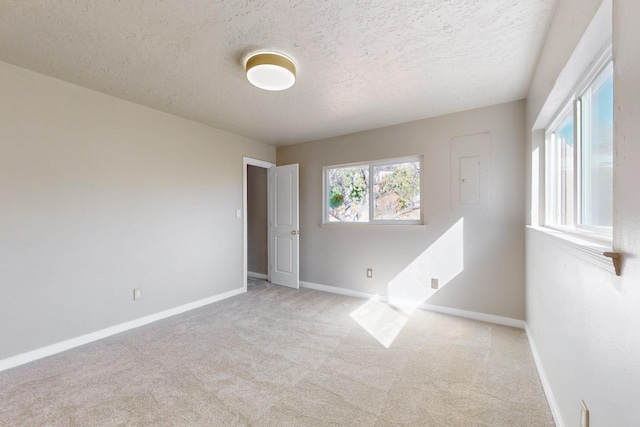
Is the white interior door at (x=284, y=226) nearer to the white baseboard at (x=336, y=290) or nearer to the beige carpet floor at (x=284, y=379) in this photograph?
the white baseboard at (x=336, y=290)

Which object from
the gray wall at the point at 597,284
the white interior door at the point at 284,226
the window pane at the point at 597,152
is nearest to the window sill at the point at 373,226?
the white interior door at the point at 284,226

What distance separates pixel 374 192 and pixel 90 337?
356 centimetres

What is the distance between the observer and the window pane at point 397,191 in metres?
3.48

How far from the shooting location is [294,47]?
1.91 meters

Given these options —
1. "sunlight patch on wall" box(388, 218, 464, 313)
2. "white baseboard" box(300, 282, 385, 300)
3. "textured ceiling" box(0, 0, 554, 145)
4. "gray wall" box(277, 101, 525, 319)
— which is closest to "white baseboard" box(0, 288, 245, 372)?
"white baseboard" box(300, 282, 385, 300)

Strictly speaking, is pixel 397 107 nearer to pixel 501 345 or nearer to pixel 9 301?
pixel 501 345

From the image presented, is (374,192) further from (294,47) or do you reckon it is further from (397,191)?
(294,47)

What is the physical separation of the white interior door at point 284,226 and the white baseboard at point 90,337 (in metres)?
1.20

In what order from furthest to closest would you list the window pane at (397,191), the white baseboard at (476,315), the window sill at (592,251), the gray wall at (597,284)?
the window pane at (397,191)
the white baseboard at (476,315)
the window sill at (592,251)
the gray wall at (597,284)

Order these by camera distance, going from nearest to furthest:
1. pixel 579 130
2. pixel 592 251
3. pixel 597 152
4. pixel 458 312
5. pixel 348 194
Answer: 1. pixel 592 251
2. pixel 597 152
3. pixel 579 130
4. pixel 458 312
5. pixel 348 194

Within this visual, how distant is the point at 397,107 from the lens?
9.82 ft

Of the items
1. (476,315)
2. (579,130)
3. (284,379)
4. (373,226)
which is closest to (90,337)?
(284,379)

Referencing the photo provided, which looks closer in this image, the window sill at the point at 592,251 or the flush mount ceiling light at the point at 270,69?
the window sill at the point at 592,251

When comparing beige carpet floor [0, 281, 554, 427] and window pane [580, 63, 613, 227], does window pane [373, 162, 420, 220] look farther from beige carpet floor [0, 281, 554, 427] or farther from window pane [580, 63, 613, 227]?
window pane [580, 63, 613, 227]
